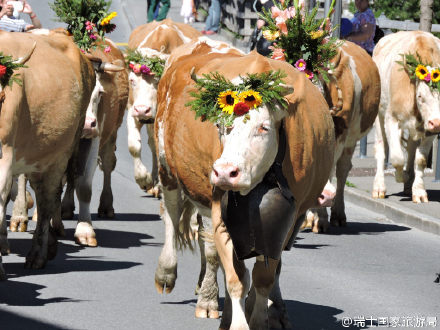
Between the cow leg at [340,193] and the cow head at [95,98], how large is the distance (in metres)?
3.17

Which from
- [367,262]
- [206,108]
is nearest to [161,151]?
[206,108]

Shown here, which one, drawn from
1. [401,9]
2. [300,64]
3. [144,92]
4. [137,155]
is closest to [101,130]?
[144,92]

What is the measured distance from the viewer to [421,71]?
53.8 ft

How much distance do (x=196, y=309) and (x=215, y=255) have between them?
62cm

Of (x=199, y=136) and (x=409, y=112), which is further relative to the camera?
(x=409, y=112)

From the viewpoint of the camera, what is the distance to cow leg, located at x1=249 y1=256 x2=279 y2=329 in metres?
8.52

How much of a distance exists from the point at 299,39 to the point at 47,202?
2.89 metres

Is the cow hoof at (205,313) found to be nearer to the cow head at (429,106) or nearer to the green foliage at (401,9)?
the cow head at (429,106)

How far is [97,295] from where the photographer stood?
10688mm

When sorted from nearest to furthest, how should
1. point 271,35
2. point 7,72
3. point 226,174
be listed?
point 226,174 → point 7,72 → point 271,35

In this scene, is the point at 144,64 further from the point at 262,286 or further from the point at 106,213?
the point at 262,286

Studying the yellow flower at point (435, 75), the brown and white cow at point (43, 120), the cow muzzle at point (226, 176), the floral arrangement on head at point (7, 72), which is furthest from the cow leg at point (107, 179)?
the cow muzzle at point (226, 176)

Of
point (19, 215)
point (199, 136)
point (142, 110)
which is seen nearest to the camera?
point (199, 136)

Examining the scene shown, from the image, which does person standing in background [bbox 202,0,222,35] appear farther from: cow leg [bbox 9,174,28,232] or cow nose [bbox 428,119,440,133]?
cow leg [bbox 9,174,28,232]
